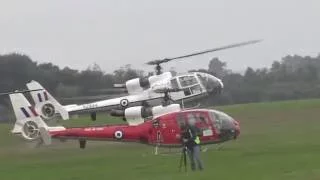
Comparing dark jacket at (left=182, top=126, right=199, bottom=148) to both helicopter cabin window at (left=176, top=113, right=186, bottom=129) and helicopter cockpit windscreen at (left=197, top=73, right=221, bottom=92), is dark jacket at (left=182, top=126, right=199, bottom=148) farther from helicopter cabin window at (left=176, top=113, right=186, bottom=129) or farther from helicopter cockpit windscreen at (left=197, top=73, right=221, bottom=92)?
helicopter cockpit windscreen at (left=197, top=73, right=221, bottom=92)

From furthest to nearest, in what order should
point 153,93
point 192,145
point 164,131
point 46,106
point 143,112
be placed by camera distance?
point 46,106, point 153,93, point 143,112, point 164,131, point 192,145

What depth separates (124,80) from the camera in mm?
78188

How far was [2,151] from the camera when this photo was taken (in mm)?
38688

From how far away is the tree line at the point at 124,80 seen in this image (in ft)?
270

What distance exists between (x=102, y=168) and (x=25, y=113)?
8355 mm

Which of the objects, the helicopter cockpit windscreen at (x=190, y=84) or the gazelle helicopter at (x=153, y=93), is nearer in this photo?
the gazelle helicopter at (x=153, y=93)

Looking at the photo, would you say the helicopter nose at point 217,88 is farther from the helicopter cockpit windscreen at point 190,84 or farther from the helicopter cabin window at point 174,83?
the helicopter cabin window at point 174,83

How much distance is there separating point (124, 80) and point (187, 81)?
43.2m

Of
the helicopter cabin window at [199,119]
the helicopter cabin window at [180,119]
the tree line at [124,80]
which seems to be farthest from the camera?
the tree line at [124,80]

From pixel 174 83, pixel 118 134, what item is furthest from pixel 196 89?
pixel 118 134

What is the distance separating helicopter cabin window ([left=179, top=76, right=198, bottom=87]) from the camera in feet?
114

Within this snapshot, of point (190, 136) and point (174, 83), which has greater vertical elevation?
point (174, 83)

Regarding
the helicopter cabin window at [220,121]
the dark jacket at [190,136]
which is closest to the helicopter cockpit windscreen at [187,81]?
the helicopter cabin window at [220,121]

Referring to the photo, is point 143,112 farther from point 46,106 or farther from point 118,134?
point 46,106
